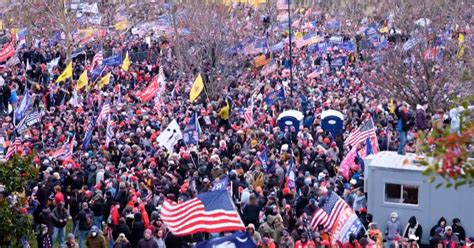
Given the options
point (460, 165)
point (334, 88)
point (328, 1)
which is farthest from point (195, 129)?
point (328, 1)

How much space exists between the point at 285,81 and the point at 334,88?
8.28 ft

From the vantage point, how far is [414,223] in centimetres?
1812

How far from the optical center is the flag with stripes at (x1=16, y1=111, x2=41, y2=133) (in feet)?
88.1

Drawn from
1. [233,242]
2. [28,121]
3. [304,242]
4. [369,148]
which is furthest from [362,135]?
[233,242]

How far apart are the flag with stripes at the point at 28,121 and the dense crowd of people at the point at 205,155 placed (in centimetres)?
22

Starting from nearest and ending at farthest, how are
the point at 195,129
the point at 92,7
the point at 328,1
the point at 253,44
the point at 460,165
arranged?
the point at 460,165
the point at 195,129
the point at 253,44
the point at 92,7
the point at 328,1

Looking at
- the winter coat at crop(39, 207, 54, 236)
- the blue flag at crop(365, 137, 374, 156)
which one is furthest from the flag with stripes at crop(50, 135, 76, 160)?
the blue flag at crop(365, 137, 374, 156)

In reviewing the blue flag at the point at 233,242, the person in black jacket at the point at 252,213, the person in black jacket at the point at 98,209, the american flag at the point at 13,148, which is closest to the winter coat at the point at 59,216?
the person in black jacket at the point at 98,209

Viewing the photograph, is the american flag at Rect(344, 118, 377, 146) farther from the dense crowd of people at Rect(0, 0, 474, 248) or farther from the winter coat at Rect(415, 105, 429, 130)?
the winter coat at Rect(415, 105, 429, 130)

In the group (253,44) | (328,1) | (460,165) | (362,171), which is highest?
(460,165)

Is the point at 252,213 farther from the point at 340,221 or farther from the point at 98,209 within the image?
the point at 98,209

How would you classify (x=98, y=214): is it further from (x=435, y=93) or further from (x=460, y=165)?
(x=435, y=93)

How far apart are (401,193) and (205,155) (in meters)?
6.02

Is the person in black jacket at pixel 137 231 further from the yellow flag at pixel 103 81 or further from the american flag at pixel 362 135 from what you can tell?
the yellow flag at pixel 103 81
